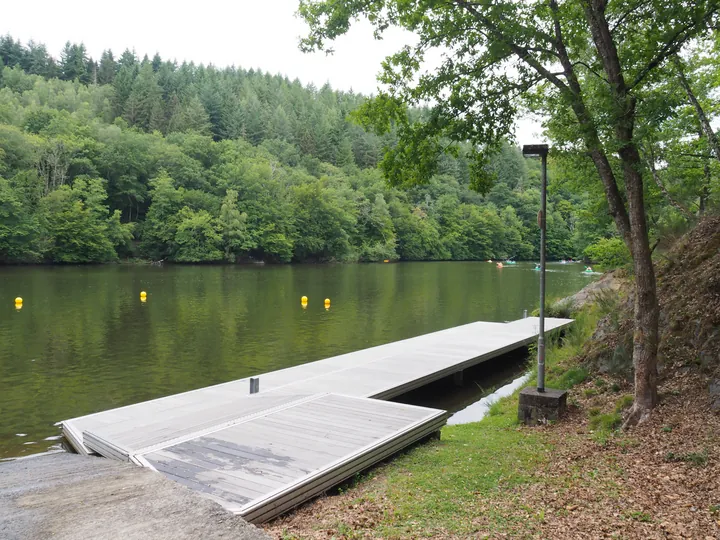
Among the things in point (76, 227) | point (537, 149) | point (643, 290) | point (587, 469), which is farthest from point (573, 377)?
point (76, 227)

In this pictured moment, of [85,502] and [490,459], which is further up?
[85,502]

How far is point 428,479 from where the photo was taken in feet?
19.0

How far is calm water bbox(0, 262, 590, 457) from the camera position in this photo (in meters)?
11.9

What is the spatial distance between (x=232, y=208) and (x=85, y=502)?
62.4 meters

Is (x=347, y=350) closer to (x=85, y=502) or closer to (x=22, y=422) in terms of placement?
(x=22, y=422)

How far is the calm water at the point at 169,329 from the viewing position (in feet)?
39.2

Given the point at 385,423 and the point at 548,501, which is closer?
the point at 548,501

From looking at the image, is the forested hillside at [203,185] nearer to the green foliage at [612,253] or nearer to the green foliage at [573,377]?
the green foliage at [612,253]

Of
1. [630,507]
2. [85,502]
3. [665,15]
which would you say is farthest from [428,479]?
[665,15]

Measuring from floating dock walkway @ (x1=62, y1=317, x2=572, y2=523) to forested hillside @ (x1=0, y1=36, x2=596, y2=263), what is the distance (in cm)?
2580

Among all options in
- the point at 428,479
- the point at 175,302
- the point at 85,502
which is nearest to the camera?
the point at 85,502

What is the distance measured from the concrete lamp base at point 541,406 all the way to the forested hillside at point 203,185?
27706mm

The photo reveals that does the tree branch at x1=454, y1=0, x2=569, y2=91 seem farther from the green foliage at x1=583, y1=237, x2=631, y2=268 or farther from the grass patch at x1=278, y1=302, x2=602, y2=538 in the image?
the green foliage at x1=583, y1=237, x2=631, y2=268

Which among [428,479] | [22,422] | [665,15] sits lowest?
[22,422]
